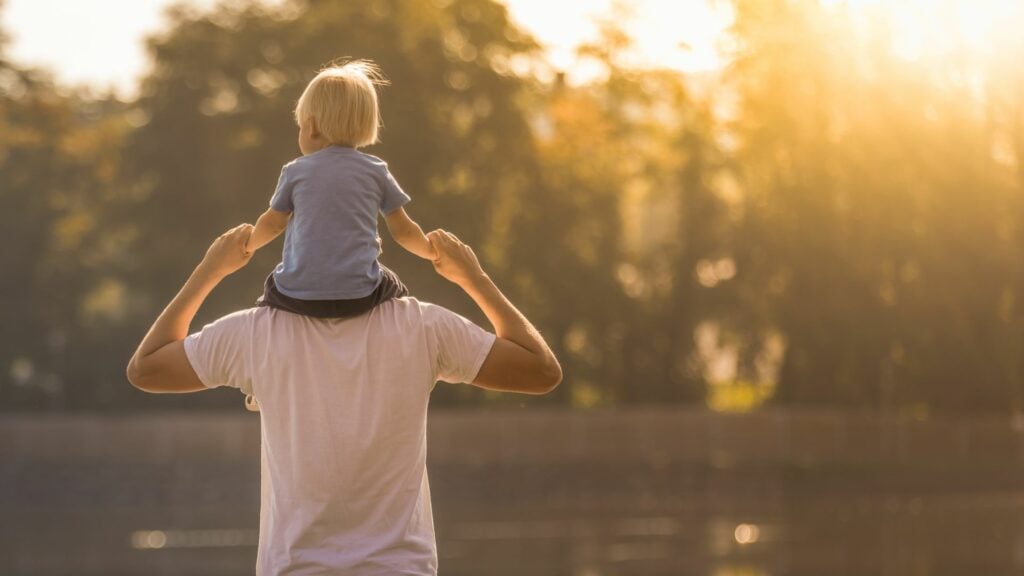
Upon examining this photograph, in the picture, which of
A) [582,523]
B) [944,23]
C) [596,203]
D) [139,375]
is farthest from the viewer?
[596,203]

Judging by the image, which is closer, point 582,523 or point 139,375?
point 139,375

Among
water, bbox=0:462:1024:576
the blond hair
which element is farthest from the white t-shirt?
water, bbox=0:462:1024:576

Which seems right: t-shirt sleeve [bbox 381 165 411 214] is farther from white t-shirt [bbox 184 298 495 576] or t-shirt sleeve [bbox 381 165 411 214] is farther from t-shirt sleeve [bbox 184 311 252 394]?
t-shirt sleeve [bbox 184 311 252 394]

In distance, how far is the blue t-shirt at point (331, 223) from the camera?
3115 millimetres

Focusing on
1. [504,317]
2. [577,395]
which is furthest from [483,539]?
[504,317]

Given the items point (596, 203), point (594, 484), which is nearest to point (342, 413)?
point (594, 484)

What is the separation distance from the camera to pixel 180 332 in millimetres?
3258

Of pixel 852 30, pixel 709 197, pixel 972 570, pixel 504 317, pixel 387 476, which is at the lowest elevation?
pixel 972 570

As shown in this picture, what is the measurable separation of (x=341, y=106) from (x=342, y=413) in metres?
0.51

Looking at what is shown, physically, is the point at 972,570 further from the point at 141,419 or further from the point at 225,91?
the point at 225,91

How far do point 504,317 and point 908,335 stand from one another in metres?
25.7

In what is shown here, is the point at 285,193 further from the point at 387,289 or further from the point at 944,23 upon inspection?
the point at 944,23

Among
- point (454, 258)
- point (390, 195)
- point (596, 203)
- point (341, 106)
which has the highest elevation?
point (596, 203)

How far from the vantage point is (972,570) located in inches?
597
